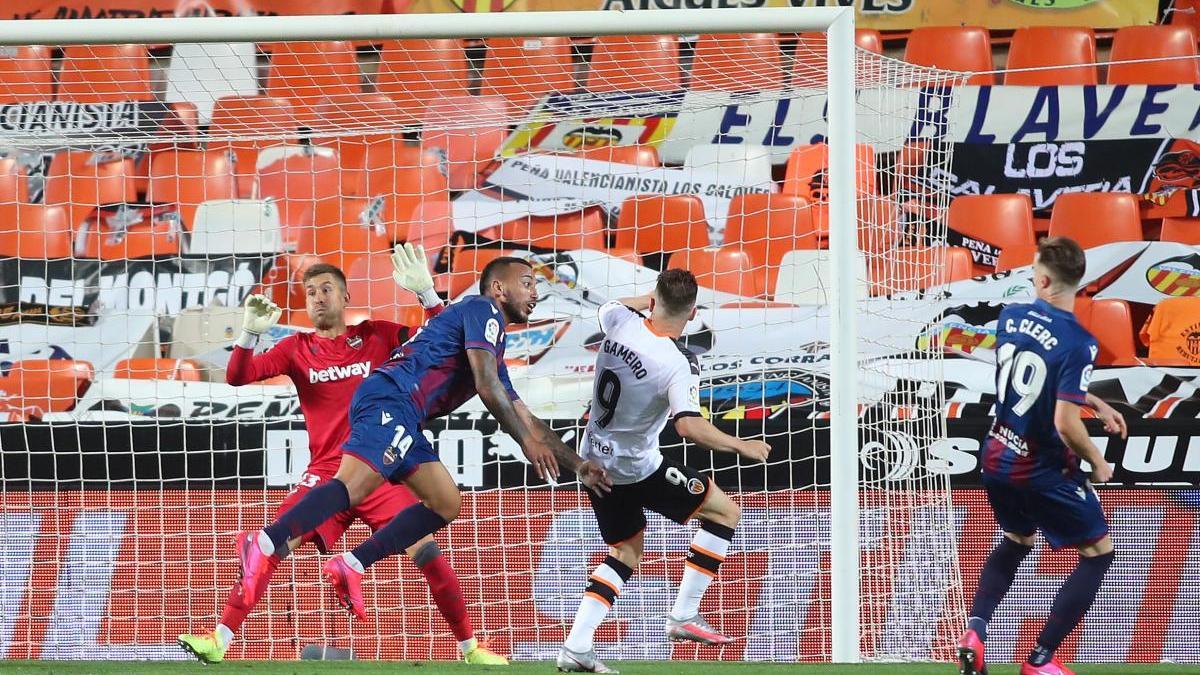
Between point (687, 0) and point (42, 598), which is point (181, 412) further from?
point (687, 0)

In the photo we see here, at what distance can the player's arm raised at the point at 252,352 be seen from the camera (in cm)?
541

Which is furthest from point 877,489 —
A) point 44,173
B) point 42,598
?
point 44,173

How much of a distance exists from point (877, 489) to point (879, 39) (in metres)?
5.39

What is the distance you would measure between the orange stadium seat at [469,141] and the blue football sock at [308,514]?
11.8 feet

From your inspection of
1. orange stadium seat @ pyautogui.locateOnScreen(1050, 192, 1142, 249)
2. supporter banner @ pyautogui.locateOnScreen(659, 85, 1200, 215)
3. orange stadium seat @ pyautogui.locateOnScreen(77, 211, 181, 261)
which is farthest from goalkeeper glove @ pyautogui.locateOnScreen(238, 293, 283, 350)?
orange stadium seat @ pyautogui.locateOnScreen(1050, 192, 1142, 249)

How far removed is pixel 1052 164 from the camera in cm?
928

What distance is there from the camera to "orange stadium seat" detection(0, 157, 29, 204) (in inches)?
368

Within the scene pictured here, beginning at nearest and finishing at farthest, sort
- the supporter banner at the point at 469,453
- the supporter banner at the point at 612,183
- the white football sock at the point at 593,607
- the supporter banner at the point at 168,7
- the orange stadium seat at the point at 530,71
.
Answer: the white football sock at the point at 593,607
the supporter banner at the point at 469,453
the orange stadium seat at the point at 530,71
the supporter banner at the point at 612,183
the supporter banner at the point at 168,7

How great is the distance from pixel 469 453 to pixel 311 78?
3.31m

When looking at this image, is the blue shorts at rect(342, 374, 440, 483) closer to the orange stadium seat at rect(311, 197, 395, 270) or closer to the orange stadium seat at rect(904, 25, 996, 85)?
the orange stadium seat at rect(311, 197, 395, 270)

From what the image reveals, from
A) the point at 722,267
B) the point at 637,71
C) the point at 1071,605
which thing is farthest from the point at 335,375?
the point at 722,267

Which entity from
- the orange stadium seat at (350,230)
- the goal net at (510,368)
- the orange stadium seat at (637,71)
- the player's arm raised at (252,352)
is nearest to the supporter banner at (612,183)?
the goal net at (510,368)

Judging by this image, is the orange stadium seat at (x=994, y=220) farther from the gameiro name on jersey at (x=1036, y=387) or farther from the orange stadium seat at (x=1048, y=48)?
the gameiro name on jersey at (x=1036, y=387)

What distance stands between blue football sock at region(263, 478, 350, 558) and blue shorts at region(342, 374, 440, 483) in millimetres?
168
